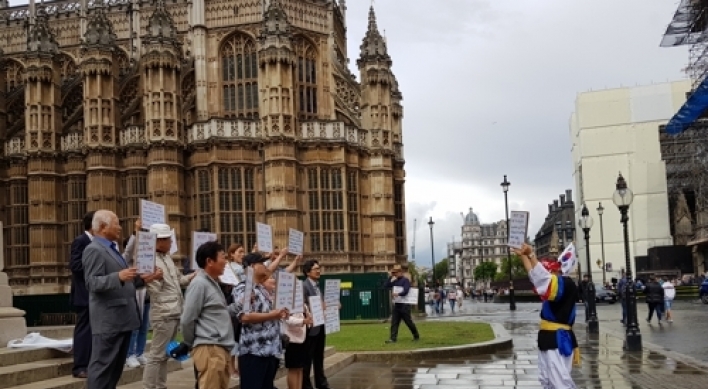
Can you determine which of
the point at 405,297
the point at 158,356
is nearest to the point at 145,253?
the point at 158,356

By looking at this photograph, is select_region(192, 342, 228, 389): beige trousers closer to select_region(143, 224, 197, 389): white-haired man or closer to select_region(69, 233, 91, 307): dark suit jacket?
select_region(143, 224, 197, 389): white-haired man

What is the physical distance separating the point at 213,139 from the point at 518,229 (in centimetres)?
3065

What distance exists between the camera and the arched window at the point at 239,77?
42.1 metres

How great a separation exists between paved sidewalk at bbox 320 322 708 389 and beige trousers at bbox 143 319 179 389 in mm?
4153

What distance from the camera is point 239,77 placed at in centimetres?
4241

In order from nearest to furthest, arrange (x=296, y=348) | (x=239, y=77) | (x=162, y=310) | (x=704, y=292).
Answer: (x=162, y=310), (x=296, y=348), (x=239, y=77), (x=704, y=292)

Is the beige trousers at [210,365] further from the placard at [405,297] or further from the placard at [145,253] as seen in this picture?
the placard at [405,297]

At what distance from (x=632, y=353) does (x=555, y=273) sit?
30.8 ft

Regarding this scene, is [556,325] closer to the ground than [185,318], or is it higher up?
closer to the ground

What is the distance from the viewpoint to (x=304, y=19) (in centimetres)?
4328

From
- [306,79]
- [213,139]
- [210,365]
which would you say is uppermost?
[306,79]

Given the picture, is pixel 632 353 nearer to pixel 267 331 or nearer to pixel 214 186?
pixel 267 331

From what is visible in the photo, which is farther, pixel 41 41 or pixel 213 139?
pixel 41 41

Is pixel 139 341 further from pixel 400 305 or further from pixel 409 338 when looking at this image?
pixel 409 338
